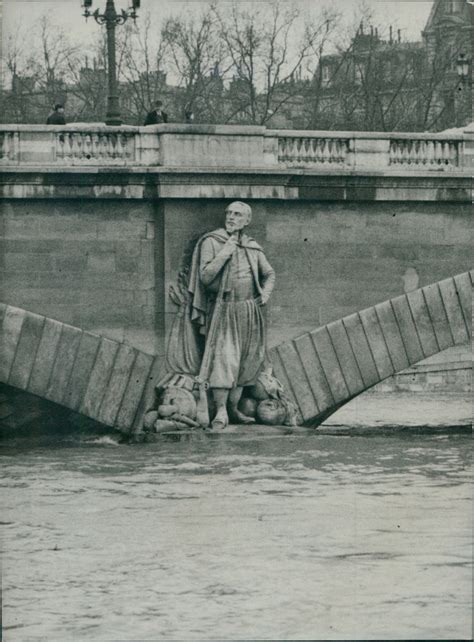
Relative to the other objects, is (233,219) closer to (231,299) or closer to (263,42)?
(231,299)

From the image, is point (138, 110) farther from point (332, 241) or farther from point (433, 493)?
point (433, 493)

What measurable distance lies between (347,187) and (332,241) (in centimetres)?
65

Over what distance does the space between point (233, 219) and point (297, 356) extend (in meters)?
1.75

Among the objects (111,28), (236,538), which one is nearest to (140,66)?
(111,28)

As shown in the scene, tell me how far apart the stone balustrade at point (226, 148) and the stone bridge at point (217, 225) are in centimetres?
2

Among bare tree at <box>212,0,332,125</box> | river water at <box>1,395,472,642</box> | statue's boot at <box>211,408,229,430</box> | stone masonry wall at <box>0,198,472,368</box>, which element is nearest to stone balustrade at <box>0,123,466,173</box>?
stone masonry wall at <box>0,198,472,368</box>

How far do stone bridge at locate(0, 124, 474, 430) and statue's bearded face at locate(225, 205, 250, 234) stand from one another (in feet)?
0.73

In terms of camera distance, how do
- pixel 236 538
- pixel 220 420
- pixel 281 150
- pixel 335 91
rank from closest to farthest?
pixel 236 538 → pixel 220 420 → pixel 281 150 → pixel 335 91

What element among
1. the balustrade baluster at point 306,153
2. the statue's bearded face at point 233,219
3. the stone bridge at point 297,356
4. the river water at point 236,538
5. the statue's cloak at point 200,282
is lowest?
the river water at point 236,538

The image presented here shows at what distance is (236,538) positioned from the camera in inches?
615

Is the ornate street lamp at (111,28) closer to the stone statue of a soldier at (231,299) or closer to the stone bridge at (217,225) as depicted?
the stone bridge at (217,225)

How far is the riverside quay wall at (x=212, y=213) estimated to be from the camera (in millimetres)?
20938

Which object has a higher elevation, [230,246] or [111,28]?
[111,28]

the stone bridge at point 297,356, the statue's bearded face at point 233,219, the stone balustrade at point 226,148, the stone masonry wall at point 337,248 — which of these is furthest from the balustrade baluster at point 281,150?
the stone bridge at point 297,356
